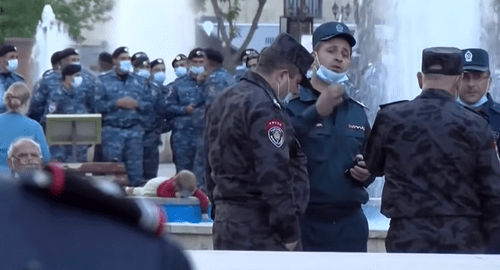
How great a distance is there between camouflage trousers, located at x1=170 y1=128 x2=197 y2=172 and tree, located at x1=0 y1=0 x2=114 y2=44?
2086 cm

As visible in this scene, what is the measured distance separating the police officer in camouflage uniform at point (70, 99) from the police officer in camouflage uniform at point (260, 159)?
8.58 metres

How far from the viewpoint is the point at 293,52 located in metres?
5.50

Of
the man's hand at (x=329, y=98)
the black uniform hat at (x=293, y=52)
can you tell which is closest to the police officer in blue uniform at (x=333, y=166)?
the man's hand at (x=329, y=98)

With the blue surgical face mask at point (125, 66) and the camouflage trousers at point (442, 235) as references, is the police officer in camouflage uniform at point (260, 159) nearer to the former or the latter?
the camouflage trousers at point (442, 235)

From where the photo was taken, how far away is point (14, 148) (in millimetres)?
8383

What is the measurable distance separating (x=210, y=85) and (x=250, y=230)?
9.67 meters

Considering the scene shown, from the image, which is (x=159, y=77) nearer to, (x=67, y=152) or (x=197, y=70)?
(x=197, y=70)

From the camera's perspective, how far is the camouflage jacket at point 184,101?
15164 millimetres

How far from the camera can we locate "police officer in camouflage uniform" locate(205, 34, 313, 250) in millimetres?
5168

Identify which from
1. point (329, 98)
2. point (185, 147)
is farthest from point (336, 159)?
point (185, 147)

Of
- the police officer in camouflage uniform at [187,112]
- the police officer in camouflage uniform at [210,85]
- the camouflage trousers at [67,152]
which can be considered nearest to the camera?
the camouflage trousers at [67,152]

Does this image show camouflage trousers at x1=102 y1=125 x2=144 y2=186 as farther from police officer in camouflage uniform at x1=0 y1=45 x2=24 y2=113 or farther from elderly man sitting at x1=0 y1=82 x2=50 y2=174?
elderly man sitting at x1=0 y1=82 x2=50 y2=174

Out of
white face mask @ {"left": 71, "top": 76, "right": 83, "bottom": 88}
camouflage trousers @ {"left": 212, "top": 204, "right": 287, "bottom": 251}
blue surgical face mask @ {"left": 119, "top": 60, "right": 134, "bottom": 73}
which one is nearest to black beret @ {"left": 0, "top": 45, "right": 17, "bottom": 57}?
white face mask @ {"left": 71, "top": 76, "right": 83, "bottom": 88}

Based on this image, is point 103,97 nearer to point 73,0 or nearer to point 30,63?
point 30,63
